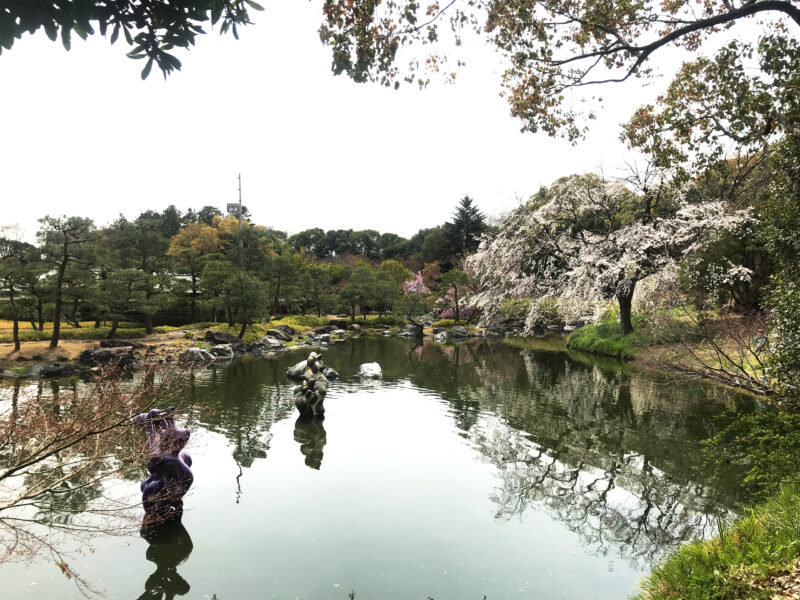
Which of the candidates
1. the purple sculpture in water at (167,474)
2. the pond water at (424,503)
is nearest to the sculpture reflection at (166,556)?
the pond water at (424,503)

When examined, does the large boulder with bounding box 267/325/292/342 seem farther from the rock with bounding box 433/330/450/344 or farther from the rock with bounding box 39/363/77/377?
the rock with bounding box 39/363/77/377

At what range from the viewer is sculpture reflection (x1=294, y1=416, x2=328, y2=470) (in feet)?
28.2

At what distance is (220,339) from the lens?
24.2 meters

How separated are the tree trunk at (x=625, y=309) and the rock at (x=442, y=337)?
1234 cm

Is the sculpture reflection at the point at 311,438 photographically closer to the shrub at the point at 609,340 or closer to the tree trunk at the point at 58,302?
the shrub at the point at 609,340

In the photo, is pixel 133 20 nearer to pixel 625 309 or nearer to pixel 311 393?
pixel 311 393

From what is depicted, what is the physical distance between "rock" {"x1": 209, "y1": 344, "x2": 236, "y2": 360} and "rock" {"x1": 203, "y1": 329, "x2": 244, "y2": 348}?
1.73 metres

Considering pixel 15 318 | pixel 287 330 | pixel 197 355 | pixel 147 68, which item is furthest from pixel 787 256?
pixel 287 330

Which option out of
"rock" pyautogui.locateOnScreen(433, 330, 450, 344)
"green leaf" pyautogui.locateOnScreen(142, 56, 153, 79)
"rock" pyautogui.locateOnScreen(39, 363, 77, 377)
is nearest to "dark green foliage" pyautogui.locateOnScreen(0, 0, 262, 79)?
"green leaf" pyautogui.locateOnScreen(142, 56, 153, 79)

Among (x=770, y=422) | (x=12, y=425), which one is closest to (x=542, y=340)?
(x=770, y=422)

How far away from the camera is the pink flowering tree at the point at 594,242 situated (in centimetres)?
1816

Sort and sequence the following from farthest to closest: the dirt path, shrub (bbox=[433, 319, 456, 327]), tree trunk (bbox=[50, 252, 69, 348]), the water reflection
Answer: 1. shrub (bbox=[433, 319, 456, 327])
2. tree trunk (bbox=[50, 252, 69, 348])
3. the dirt path
4. the water reflection

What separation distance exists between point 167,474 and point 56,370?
591 inches

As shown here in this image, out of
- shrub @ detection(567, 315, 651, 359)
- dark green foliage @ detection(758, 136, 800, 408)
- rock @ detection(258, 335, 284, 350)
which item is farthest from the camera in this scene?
rock @ detection(258, 335, 284, 350)
